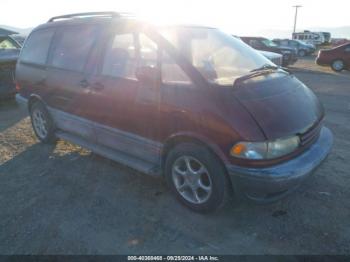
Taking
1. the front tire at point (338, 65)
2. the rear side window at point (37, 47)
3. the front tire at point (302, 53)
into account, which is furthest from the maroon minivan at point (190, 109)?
the front tire at point (302, 53)

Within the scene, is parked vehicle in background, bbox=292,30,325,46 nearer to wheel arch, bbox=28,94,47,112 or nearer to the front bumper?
wheel arch, bbox=28,94,47,112

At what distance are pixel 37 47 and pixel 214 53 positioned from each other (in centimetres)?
316

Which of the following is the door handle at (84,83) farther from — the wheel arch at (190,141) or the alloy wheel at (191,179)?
the alloy wheel at (191,179)

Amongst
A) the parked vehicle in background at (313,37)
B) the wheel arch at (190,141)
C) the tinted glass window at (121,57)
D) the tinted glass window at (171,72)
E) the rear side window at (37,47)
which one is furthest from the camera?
the parked vehicle in background at (313,37)

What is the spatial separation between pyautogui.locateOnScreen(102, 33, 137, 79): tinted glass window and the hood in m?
1.28

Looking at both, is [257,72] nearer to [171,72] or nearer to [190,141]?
[171,72]

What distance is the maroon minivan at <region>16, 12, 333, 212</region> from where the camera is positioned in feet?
8.68

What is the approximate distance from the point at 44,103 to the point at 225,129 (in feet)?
11.3

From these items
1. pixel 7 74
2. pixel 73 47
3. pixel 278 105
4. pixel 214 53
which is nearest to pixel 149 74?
pixel 214 53

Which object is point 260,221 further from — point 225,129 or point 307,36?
point 307,36

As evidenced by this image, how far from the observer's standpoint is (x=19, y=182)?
3998mm

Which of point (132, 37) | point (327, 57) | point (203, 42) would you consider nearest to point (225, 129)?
point (203, 42)

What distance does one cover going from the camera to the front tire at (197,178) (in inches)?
111

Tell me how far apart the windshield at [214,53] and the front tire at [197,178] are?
744mm
